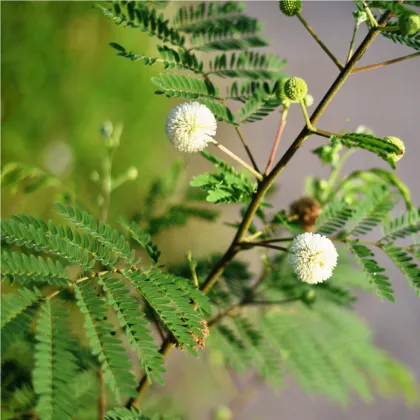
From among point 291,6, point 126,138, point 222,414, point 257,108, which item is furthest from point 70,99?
point 291,6

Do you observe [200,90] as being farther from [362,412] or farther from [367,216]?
[362,412]

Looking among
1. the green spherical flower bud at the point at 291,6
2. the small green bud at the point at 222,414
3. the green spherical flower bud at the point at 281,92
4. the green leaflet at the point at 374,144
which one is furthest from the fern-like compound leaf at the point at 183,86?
the small green bud at the point at 222,414

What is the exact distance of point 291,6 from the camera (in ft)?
4.06

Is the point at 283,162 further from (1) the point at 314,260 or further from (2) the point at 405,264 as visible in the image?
(2) the point at 405,264

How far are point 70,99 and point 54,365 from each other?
3.61 metres

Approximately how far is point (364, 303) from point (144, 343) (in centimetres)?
450

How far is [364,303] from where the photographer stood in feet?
17.1

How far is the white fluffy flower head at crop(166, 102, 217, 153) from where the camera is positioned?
4.17 feet

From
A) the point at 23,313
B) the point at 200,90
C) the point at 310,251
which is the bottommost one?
the point at 23,313

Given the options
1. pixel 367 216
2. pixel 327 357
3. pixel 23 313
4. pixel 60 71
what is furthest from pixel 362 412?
pixel 23 313

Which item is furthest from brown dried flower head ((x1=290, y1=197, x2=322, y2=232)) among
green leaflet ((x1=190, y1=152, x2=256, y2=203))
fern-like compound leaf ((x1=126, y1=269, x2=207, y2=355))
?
fern-like compound leaf ((x1=126, y1=269, x2=207, y2=355))

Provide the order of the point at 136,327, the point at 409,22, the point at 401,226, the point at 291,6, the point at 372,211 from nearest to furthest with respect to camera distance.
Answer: the point at 409,22
the point at 136,327
the point at 291,6
the point at 401,226
the point at 372,211

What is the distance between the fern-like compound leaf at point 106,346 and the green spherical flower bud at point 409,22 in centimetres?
87

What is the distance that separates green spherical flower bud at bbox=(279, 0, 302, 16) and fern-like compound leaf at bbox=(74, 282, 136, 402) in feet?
2.72
